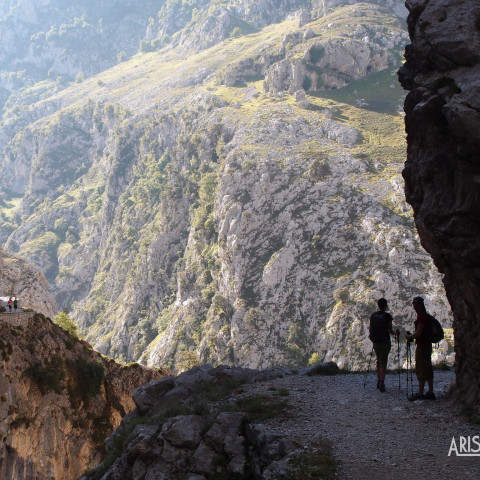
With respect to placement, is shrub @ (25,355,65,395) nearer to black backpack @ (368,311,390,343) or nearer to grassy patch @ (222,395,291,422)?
grassy patch @ (222,395,291,422)

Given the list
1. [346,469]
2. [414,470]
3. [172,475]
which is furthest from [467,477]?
[172,475]

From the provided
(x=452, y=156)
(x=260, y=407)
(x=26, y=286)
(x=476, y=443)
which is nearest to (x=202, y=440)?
(x=260, y=407)

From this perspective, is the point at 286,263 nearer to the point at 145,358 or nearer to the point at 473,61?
the point at 145,358

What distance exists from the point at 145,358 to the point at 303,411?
356ft

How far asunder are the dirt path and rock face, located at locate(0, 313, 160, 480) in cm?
2618

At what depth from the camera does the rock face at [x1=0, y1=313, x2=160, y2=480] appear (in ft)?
128

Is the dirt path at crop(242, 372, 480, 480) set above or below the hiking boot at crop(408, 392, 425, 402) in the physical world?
below

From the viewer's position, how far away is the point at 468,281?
1625 cm

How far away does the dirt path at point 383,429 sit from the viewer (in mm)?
12578

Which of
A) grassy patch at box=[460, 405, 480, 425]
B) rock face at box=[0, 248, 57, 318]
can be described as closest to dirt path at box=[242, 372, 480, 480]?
grassy patch at box=[460, 405, 480, 425]

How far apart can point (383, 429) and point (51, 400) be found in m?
33.6

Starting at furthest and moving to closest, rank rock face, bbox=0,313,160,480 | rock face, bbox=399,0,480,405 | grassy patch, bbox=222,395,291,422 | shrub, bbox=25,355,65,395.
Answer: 1. shrub, bbox=25,355,65,395
2. rock face, bbox=0,313,160,480
3. grassy patch, bbox=222,395,291,422
4. rock face, bbox=399,0,480,405

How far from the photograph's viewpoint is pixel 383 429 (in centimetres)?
1479

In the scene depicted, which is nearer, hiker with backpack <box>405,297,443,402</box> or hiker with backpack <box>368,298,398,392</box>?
hiker with backpack <box>405,297,443,402</box>
